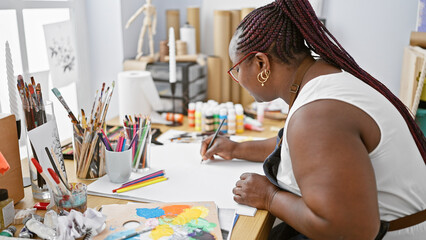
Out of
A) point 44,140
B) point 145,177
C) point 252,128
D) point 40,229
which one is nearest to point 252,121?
point 252,128

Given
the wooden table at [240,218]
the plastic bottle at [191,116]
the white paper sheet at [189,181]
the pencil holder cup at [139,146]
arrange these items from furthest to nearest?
the plastic bottle at [191,116] < the pencil holder cup at [139,146] < the white paper sheet at [189,181] < the wooden table at [240,218]

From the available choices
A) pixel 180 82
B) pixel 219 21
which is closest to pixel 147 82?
pixel 180 82

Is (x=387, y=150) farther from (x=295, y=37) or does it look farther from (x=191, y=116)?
(x=191, y=116)

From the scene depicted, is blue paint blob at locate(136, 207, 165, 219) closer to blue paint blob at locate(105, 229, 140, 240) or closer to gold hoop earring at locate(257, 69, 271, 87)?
blue paint blob at locate(105, 229, 140, 240)

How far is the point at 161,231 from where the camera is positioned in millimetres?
811

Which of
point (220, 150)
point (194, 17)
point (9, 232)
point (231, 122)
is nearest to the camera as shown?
point (9, 232)

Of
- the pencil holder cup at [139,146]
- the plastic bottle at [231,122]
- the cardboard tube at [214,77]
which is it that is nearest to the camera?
the pencil holder cup at [139,146]

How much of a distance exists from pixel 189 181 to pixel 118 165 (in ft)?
0.64

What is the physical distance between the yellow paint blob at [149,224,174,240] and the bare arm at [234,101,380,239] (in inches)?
10.7

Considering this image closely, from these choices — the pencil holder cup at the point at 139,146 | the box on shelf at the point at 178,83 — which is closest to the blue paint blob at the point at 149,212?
the pencil holder cup at the point at 139,146

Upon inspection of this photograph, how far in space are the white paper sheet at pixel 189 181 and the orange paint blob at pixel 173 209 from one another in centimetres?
4

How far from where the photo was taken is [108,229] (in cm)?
82

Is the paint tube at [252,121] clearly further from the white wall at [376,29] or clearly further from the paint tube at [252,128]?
the white wall at [376,29]

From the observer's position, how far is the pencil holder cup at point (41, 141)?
3.02 feet
